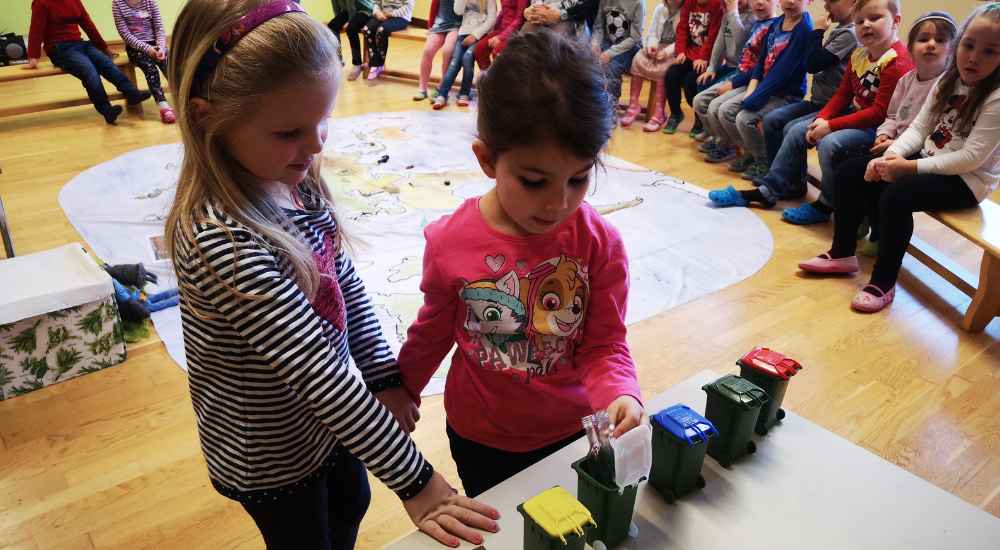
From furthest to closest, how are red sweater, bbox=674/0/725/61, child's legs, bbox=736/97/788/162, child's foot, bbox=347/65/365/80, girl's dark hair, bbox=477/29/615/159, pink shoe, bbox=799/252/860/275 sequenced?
child's foot, bbox=347/65/365/80 < red sweater, bbox=674/0/725/61 < child's legs, bbox=736/97/788/162 < pink shoe, bbox=799/252/860/275 < girl's dark hair, bbox=477/29/615/159

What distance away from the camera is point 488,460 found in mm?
971

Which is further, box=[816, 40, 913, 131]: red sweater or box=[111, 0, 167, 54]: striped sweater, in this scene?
box=[111, 0, 167, 54]: striped sweater

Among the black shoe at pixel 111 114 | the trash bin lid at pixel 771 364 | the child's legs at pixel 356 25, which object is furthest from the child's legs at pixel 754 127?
the black shoe at pixel 111 114

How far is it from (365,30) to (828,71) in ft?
11.3

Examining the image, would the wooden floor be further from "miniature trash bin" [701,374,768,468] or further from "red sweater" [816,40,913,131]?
"red sweater" [816,40,913,131]

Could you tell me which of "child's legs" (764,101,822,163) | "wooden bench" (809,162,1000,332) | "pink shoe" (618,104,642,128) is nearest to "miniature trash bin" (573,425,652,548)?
"wooden bench" (809,162,1000,332)

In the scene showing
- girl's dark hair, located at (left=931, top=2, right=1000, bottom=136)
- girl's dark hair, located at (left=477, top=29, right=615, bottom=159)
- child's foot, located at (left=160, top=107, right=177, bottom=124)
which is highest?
girl's dark hair, located at (left=477, top=29, right=615, bottom=159)

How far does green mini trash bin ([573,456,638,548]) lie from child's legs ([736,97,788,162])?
9.69ft

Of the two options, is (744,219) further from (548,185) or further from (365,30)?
(365,30)

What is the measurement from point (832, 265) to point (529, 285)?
191 centimetres

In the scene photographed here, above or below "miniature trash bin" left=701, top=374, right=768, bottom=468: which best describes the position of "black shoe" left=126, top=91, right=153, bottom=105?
below

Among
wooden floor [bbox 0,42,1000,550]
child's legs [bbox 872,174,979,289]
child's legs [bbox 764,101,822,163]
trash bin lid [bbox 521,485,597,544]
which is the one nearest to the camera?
trash bin lid [bbox 521,485,597,544]

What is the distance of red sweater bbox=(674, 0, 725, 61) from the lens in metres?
3.75

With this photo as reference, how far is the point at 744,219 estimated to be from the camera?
9.43 ft
